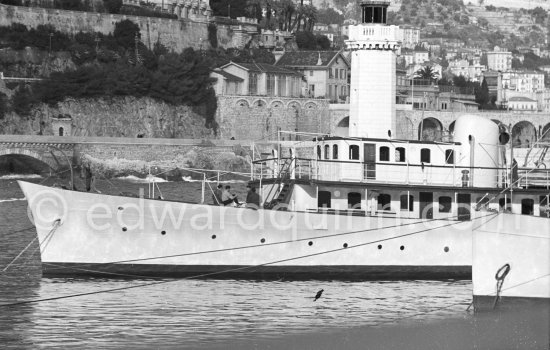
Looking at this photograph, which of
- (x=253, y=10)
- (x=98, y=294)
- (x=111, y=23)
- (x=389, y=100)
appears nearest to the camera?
(x=98, y=294)

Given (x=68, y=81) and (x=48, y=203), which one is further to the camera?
(x=68, y=81)

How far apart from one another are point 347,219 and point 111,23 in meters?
77.0

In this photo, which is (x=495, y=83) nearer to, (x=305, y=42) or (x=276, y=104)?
(x=305, y=42)

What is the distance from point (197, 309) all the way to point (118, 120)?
6517 centimetres

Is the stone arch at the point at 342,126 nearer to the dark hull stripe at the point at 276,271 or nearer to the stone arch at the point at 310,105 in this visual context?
the stone arch at the point at 310,105

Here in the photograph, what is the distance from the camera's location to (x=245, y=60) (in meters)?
111

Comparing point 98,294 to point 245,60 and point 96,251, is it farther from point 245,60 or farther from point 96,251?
point 245,60

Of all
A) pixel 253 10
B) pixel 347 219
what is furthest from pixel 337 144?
pixel 253 10

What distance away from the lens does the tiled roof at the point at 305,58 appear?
10825 centimetres

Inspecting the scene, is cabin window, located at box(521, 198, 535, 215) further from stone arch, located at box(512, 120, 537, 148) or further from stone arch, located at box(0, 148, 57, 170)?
stone arch, located at box(512, 120, 537, 148)

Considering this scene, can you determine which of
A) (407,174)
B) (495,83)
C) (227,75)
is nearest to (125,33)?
(227,75)

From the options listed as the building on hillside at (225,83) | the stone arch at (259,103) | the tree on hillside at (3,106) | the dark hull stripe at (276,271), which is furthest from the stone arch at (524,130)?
the dark hull stripe at (276,271)

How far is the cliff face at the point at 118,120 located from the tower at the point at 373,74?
5440 centimetres

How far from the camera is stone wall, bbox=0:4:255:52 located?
336 feet
